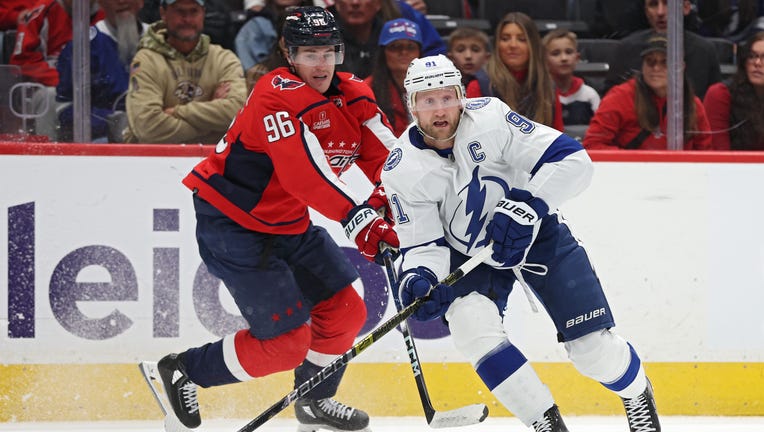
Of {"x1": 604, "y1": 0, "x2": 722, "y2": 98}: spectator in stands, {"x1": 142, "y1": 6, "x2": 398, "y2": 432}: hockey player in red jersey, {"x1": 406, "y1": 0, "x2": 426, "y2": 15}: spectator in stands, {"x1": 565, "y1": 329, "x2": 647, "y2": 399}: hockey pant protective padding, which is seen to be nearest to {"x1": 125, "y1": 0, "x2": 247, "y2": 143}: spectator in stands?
{"x1": 142, "y1": 6, "x2": 398, "y2": 432}: hockey player in red jersey

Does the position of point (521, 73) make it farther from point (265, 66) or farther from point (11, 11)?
point (11, 11)

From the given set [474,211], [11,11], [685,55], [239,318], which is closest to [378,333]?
[474,211]

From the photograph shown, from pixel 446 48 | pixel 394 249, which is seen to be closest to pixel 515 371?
pixel 394 249

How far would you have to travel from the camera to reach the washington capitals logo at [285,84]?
132 inches

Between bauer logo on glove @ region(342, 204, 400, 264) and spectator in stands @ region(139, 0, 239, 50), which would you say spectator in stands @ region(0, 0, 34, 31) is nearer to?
spectator in stands @ region(139, 0, 239, 50)

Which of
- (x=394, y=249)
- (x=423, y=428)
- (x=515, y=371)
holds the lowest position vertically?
(x=423, y=428)

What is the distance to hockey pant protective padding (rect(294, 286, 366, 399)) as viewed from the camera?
365 centimetres

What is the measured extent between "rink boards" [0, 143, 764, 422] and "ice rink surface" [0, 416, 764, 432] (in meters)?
0.04

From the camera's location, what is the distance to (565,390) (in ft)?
13.4

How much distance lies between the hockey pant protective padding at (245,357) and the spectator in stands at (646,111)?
135 cm

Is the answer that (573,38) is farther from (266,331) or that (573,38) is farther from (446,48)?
(266,331)

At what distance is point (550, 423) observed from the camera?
9.48 feet

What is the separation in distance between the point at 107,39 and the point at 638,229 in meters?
2.00

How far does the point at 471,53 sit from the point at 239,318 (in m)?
1.27
